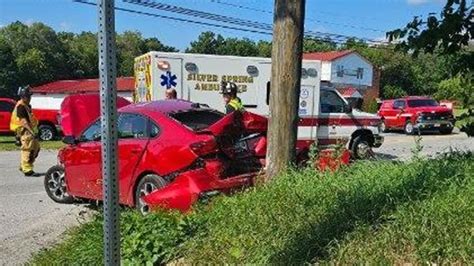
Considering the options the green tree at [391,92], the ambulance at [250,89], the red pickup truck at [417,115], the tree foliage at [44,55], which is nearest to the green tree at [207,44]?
the tree foliage at [44,55]

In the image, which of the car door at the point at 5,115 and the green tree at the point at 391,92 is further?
the green tree at the point at 391,92

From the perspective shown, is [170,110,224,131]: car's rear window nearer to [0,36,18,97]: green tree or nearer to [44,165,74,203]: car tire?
[44,165,74,203]: car tire

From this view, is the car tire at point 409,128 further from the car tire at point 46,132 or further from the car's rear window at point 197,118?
the car's rear window at point 197,118

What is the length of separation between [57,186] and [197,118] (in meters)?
3.01

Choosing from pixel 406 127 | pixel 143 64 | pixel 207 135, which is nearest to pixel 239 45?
pixel 406 127

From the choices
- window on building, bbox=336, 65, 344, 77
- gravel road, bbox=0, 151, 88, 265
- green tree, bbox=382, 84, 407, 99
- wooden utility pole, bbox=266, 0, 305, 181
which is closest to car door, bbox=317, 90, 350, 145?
gravel road, bbox=0, 151, 88, 265

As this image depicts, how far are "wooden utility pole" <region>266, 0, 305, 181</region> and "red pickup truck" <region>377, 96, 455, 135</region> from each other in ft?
76.2

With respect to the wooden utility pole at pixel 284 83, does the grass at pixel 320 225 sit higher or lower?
lower

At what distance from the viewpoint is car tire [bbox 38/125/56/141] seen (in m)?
26.5

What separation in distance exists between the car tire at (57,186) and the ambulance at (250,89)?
14.6 ft

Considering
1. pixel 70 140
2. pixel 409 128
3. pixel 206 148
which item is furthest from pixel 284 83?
pixel 409 128

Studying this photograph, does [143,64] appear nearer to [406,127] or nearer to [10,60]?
[406,127]

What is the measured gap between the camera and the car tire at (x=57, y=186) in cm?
1006

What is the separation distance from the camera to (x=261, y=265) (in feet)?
13.9
